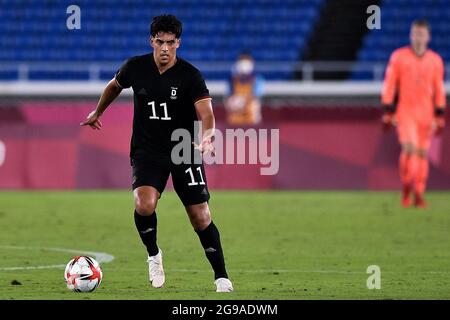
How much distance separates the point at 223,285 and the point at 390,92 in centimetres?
931

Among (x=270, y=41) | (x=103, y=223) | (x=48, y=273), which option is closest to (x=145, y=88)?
(x=48, y=273)

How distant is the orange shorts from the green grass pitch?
3.23 feet

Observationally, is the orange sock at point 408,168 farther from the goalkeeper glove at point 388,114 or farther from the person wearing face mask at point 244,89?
the person wearing face mask at point 244,89

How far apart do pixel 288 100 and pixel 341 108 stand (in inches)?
193

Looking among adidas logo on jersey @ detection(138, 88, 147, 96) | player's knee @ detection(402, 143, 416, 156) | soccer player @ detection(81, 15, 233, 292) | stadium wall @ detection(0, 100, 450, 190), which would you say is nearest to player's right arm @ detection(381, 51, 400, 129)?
player's knee @ detection(402, 143, 416, 156)

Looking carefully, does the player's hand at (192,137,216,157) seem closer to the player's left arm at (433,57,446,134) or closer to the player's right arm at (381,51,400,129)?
the player's right arm at (381,51,400,129)

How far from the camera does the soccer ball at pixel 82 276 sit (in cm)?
851

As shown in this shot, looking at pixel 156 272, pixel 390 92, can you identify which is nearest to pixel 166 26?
pixel 156 272

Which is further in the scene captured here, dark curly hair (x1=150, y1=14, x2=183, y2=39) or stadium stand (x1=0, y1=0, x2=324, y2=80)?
stadium stand (x1=0, y1=0, x2=324, y2=80)

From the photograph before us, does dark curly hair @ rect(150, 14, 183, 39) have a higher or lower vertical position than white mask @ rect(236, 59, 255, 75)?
higher

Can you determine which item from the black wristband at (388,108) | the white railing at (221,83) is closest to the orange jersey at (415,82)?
the black wristband at (388,108)

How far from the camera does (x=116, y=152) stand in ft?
66.6

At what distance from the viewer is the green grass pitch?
29.1ft

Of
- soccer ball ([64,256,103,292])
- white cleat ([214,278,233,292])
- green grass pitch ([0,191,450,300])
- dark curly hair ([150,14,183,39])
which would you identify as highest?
dark curly hair ([150,14,183,39])
